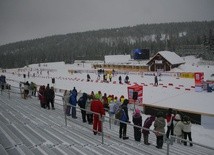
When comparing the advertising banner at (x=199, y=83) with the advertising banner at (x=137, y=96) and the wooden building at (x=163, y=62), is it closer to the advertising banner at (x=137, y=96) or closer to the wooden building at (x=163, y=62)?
the advertising banner at (x=137, y=96)

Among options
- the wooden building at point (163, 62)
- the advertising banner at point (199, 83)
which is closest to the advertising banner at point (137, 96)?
the advertising banner at point (199, 83)

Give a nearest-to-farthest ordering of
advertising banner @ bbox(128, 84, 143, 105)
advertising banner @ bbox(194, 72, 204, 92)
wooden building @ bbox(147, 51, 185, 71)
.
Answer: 1. advertising banner @ bbox(128, 84, 143, 105)
2. advertising banner @ bbox(194, 72, 204, 92)
3. wooden building @ bbox(147, 51, 185, 71)

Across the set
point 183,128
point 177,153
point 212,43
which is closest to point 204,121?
point 183,128

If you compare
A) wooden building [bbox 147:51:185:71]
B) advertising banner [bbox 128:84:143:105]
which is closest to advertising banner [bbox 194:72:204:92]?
advertising banner [bbox 128:84:143:105]

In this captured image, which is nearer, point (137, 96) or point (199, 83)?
point (137, 96)

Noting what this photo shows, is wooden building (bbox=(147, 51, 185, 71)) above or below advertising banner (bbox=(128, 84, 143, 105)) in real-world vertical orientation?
above

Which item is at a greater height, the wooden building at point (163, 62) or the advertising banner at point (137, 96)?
the wooden building at point (163, 62)

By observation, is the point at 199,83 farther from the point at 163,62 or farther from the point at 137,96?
the point at 163,62

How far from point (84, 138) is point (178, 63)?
164 ft

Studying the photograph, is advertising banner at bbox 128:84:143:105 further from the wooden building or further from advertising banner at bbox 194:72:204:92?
the wooden building

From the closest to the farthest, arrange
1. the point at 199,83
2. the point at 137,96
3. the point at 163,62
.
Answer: the point at 137,96 < the point at 199,83 < the point at 163,62

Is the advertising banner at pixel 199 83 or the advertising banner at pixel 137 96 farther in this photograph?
the advertising banner at pixel 199 83

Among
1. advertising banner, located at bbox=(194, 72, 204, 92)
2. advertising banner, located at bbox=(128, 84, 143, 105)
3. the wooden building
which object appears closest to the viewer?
advertising banner, located at bbox=(128, 84, 143, 105)

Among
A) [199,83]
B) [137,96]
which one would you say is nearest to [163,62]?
[199,83]
